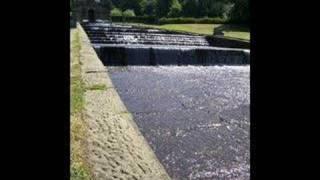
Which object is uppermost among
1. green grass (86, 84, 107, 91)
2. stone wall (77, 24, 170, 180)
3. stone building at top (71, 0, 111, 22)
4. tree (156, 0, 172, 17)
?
tree (156, 0, 172, 17)

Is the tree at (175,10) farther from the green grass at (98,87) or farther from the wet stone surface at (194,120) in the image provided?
the green grass at (98,87)

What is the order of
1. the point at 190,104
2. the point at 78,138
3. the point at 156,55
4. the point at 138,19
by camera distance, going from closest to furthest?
the point at 78,138 → the point at 190,104 → the point at 156,55 → the point at 138,19

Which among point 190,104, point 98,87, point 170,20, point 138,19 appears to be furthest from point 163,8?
point 98,87

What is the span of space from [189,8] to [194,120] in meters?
56.4

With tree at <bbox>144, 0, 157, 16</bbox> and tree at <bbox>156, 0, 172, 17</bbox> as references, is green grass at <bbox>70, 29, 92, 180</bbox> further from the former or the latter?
tree at <bbox>144, 0, 157, 16</bbox>

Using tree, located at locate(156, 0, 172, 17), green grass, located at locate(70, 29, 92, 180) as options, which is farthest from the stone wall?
tree, located at locate(156, 0, 172, 17)

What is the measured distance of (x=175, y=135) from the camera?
4887mm

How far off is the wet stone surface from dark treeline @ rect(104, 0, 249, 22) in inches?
1182

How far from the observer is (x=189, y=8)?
198ft

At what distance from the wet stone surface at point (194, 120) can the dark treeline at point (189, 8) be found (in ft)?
98.5

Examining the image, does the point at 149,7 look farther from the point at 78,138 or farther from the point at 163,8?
the point at 78,138

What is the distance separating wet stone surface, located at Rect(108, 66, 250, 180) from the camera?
12.7ft
